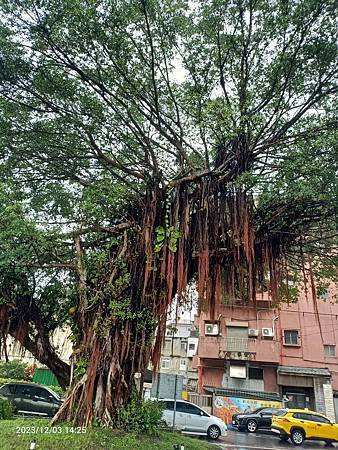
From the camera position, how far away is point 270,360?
14391 mm

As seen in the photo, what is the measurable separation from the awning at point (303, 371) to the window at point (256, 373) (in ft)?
2.35

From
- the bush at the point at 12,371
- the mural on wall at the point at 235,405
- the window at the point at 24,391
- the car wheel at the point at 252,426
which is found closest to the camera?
the window at the point at 24,391

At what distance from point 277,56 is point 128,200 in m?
3.09

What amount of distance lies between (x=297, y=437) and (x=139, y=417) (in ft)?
24.1

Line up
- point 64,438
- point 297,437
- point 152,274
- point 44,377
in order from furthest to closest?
point 44,377, point 297,437, point 152,274, point 64,438

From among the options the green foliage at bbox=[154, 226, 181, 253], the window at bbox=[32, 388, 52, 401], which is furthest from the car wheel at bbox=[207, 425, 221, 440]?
the green foliage at bbox=[154, 226, 181, 253]

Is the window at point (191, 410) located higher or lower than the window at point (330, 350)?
lower

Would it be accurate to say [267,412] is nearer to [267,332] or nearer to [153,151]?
[267,332]

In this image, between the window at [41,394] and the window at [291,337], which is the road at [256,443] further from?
the window at [41,394]

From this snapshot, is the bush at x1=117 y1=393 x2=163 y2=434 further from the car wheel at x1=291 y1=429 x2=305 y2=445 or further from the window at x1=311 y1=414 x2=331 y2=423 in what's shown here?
the window at x1=311 y1=414 x2=331 y2=423

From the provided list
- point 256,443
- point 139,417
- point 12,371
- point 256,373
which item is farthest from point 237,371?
point 139,417

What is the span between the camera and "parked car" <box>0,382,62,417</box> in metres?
9.32

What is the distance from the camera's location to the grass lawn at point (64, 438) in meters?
3.97

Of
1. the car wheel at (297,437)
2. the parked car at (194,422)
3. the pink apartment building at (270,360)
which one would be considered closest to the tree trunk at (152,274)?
the parked car at (194,422)
